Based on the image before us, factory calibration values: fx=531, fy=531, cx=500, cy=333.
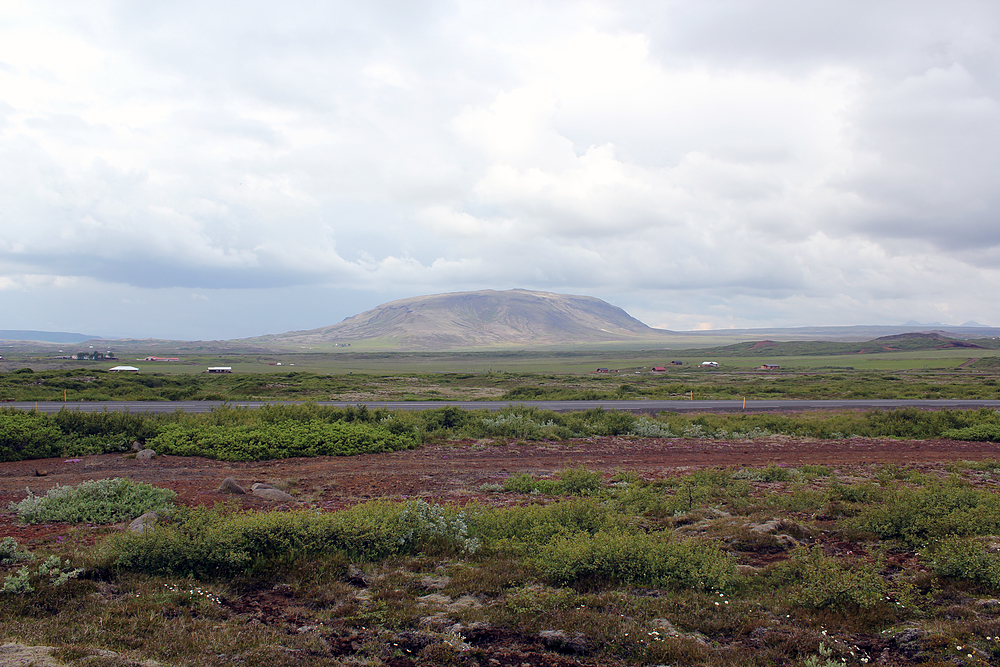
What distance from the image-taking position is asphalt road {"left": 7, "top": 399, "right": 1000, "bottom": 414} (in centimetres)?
3195

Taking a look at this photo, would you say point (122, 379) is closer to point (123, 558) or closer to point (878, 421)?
point (123, 558)

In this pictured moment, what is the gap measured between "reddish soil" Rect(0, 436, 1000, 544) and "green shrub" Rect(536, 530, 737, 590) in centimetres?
449

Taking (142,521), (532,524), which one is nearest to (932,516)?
(532,524)

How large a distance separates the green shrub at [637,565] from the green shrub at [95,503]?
7.19 metres

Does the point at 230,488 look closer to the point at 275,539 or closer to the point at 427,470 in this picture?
the point at 275,539

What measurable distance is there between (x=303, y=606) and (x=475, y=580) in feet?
6.74

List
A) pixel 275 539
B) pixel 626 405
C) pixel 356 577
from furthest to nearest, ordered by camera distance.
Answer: pixel 626 405
pixel 275 539
pixel 356 577

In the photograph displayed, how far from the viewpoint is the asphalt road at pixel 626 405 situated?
32.0 meters

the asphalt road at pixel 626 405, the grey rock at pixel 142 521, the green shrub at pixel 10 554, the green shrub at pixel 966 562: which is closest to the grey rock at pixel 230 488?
the grey rock at pixel 142 521

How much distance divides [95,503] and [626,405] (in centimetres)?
2946

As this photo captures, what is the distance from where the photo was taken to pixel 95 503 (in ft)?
31.2

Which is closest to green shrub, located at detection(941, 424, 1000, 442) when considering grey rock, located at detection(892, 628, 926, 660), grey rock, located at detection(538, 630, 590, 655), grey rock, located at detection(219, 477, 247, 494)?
grey rock, located at detection(892, 628, 926, 660)

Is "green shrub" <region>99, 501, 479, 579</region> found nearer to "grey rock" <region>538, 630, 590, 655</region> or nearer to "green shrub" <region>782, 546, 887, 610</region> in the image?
"grey rock" <region>538, 630, 590, 655</region>

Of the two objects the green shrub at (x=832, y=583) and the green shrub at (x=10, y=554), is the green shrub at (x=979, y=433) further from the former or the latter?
the green shrub at (x=10, y=554)
